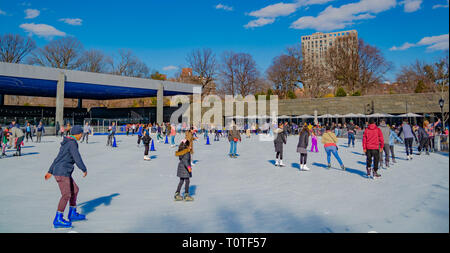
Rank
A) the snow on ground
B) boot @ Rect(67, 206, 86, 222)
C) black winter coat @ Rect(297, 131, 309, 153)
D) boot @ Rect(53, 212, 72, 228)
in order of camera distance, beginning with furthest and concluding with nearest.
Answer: black winter coat @ Rect(297, 131, 309, 153) → boot @ Rect(67, 206, 86, 222) → boot @ Rect(53, 212, 72, 228) → the snow on ground

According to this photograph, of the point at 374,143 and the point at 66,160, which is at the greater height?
the point at 374,143

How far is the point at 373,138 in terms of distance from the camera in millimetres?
6742

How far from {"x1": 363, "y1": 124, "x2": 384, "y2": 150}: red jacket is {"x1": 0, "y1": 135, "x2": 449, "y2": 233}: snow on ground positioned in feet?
2.94

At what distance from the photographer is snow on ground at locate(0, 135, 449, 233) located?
3.49m

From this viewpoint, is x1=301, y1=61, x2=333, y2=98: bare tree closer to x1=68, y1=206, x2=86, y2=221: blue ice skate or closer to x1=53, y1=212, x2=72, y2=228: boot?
x1=68, y1=206, x2=86, y2=221: blue ice skate

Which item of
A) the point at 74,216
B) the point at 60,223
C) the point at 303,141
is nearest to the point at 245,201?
the point at 74,216

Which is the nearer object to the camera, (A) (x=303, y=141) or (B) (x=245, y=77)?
(A) (x=303, y=141)

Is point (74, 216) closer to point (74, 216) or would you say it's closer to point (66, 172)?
point (74, 216)

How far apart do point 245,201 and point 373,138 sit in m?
4.04

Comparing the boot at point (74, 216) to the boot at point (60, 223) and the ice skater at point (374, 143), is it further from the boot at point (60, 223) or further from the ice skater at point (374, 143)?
the ice skater at point (374, 143)

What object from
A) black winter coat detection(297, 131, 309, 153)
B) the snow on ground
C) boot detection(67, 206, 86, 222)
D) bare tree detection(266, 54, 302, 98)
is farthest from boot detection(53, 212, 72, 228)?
bare tree detection(266, 54, 302, 98)

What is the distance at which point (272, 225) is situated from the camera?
3.74 m
